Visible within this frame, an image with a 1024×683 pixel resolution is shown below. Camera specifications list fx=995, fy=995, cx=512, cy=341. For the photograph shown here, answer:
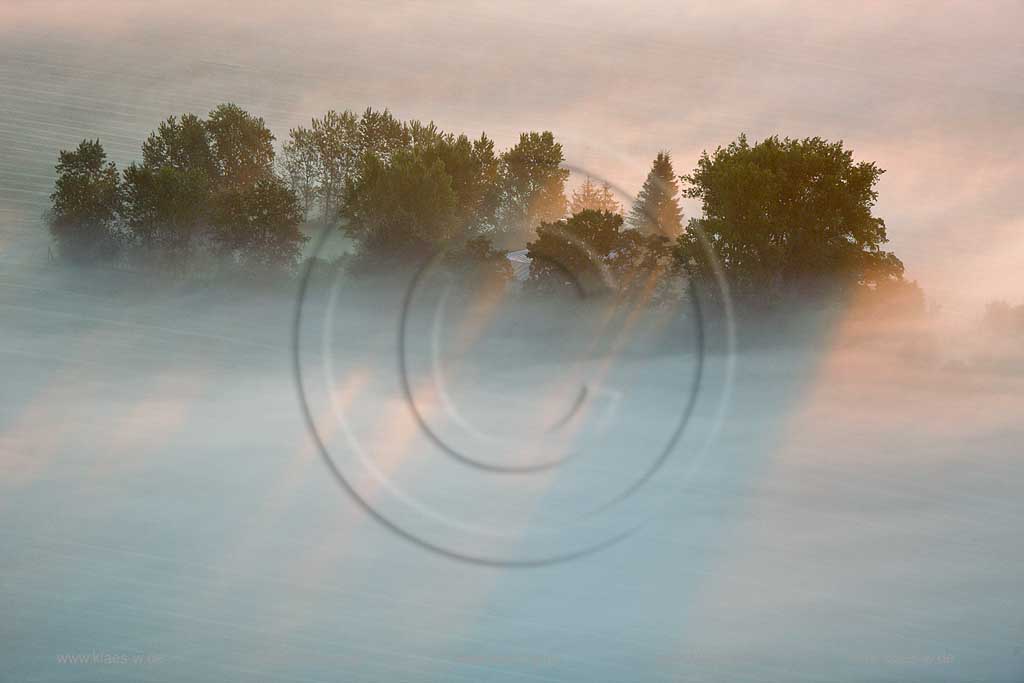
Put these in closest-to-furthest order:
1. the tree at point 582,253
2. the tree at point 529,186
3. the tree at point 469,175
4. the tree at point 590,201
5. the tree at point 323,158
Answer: the tree at point 590,201, the tree at point 582,253, the tree at point 529,186, the tree at point 469,175, the tree at point 323,158

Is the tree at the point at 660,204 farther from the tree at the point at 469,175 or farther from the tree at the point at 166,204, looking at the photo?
the tree at the point at 166,204

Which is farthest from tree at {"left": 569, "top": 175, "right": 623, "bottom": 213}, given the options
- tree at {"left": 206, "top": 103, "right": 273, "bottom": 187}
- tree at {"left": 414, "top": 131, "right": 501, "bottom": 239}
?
tree at {"left": 206, "top": 103, "right": 273, "bottom": 187}

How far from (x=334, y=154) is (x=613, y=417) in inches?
378

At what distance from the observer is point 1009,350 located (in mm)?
26297

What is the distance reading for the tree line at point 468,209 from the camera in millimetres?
18338

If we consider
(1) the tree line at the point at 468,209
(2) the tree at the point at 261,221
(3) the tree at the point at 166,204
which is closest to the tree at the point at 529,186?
(1) the tree line at the point at 468,209

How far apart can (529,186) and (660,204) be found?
2.78 m

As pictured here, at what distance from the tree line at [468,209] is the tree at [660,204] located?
0.20 feet

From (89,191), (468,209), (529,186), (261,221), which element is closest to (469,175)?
(468,209)

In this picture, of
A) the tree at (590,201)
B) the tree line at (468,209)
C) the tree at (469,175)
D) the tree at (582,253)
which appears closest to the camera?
the tree at (590,201)

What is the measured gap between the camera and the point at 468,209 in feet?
68.3

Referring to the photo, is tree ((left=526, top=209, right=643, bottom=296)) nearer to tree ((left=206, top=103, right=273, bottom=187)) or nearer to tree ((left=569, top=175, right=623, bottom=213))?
tree ((left=569, top=175, right=623, bottom=213))

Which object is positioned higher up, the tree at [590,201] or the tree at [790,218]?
the tree at [790,218]

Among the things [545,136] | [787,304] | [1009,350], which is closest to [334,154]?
[545,136]
